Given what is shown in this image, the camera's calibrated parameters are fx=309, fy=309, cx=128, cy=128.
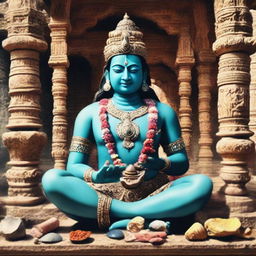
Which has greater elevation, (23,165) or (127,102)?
(127,102)

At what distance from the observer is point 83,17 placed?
6762 mm

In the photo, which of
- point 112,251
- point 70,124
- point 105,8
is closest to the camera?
point 112,251

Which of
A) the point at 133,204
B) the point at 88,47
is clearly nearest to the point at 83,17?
the point at 88,47

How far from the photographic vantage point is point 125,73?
8.95 feet

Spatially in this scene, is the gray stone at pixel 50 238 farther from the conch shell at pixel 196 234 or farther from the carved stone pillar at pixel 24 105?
the conch shell at pixel 196 234

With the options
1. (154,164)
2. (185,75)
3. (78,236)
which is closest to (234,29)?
(154,164)

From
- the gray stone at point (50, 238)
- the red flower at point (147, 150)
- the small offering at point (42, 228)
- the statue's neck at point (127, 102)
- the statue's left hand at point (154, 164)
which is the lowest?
the gray stone at point (50, 238)

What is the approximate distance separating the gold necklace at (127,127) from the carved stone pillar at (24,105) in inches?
30.8

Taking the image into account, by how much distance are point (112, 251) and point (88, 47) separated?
21.6 feet

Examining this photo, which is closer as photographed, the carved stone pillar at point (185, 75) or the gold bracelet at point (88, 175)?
the gold bracelet at point (88, 175)

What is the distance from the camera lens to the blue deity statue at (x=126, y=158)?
2369 mm

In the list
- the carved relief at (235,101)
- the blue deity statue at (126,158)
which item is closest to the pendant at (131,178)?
the blue deity statue at (126,158)

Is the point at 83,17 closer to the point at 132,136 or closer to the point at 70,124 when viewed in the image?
the point at 70,124

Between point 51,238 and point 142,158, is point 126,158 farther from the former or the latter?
point 51,238
